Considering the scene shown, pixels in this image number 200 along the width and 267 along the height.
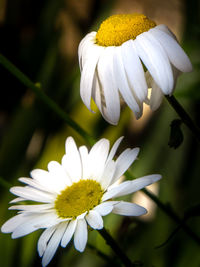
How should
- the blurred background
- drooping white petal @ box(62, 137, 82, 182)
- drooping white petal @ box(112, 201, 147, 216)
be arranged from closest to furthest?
drooping white petal @ box(112, 201, 147, 216)
drooping white petal @ box(62, 137, 82, 182)
the blurred background

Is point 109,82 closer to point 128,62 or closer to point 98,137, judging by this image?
point 128,62

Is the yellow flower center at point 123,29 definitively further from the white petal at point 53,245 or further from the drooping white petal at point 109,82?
the white petal at point 53,245

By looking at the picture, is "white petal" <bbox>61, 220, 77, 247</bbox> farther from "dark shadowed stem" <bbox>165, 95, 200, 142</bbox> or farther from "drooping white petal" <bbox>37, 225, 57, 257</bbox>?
"dark shadowed stem" <bbox>165, 95, 200, 142</bbox>

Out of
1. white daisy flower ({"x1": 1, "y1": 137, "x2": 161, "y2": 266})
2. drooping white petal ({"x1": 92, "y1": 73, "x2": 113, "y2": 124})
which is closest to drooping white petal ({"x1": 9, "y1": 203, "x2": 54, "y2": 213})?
white daisy flower ({"x1": 1, "y1": 137, "x2": 161, "y2": 266})

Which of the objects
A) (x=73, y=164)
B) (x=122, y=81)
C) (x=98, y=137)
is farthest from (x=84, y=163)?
(x=98, y=137)

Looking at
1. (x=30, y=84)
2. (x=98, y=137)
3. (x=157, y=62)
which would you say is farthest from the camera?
(x=98, y=137)

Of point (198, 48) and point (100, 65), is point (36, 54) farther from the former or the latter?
point (100, 65)

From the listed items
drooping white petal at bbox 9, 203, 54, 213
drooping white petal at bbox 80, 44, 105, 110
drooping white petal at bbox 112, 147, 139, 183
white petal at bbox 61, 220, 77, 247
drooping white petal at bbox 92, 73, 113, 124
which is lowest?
white petal at bbox 61, 220, 77, 247

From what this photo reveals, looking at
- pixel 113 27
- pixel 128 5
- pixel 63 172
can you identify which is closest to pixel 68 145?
pixel 63 172
